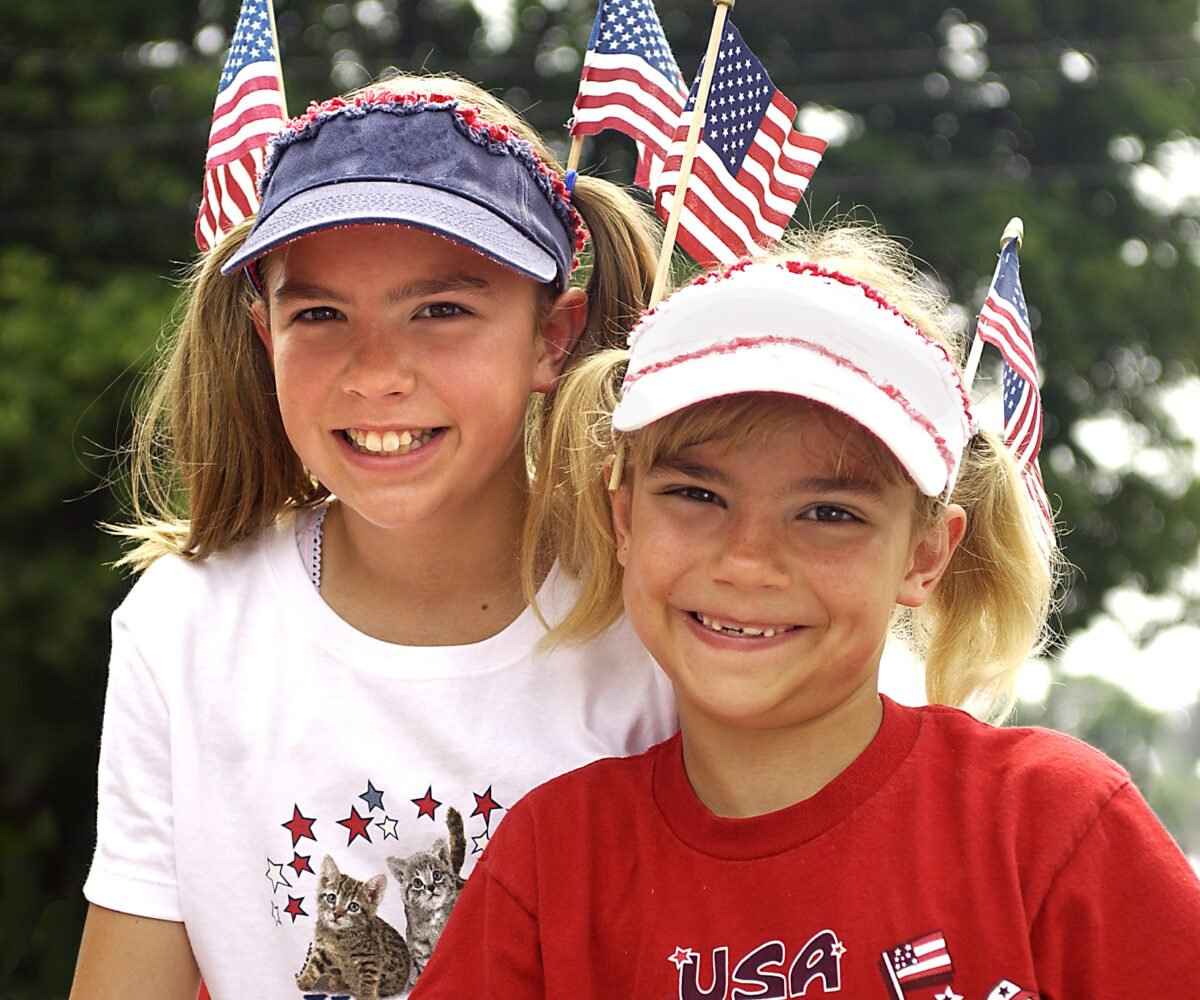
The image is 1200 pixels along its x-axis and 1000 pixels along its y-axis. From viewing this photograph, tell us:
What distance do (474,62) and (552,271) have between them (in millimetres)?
8823

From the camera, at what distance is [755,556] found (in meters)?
2.48

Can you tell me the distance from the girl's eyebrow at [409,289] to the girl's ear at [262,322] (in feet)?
0.57

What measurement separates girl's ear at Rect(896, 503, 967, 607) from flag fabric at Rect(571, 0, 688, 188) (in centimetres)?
102

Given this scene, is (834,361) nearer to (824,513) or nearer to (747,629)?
(824,513)

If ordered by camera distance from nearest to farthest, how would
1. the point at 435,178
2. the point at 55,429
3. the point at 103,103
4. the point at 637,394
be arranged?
the point at 637,394
the point at 435,178
the point at 55,429
the point at 103,103

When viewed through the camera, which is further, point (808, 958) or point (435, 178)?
point (435, 178)

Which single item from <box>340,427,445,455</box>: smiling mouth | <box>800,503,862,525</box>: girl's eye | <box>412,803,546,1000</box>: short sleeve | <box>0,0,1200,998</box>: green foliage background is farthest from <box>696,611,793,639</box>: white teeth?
<box>0,0,1200,998</box>: green foliage background

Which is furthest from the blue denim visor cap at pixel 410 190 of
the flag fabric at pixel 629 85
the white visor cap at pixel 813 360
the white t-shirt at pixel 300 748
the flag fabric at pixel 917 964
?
the flag fabric at pixel 917 964

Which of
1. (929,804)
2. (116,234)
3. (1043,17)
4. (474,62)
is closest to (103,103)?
(116,234)

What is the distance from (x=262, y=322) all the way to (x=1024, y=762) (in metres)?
1.52

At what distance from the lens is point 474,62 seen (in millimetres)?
11508

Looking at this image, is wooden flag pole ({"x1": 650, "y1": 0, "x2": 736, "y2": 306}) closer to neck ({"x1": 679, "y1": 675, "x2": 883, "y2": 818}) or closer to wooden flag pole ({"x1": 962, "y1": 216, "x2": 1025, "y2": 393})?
wooden flag pole ({"x1": 962, "y1": 216, "x2": 1025, "y2": 393})

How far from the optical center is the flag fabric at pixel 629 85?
11.2 ft

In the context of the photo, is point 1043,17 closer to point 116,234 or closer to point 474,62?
point 474,62
